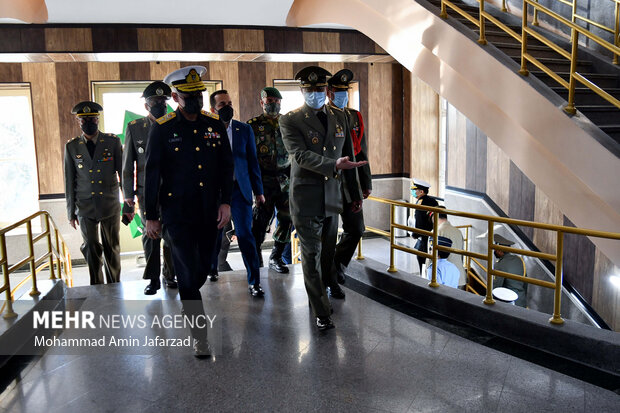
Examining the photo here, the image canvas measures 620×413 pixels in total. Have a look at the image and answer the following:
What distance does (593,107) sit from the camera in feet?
13.8

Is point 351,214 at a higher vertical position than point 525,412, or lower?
higher

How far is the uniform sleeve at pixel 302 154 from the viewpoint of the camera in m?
3.29

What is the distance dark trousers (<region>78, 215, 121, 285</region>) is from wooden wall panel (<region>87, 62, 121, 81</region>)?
15.9ft

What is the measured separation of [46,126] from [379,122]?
6.06 m

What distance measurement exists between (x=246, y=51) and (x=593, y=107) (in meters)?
4.30

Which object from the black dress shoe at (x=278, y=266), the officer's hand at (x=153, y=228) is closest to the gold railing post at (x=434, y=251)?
the black dress shoe at (x=278, y=266)

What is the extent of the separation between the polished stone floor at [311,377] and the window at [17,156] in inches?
271

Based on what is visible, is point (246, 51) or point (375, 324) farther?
point (246, 51)

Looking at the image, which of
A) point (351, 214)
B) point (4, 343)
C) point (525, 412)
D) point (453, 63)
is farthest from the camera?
point (453, 63)

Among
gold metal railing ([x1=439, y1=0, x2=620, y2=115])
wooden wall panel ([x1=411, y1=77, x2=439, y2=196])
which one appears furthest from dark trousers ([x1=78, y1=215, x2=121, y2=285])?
wooden wall panel ([x1=411, y1=77, x2=439, y2=196])

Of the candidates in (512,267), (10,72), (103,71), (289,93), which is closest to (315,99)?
(512,267)

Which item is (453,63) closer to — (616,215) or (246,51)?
(616,215)

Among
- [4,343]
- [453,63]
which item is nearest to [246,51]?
[453,63]

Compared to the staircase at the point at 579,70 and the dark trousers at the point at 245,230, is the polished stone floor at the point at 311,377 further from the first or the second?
the staircase at the point at 579,70
